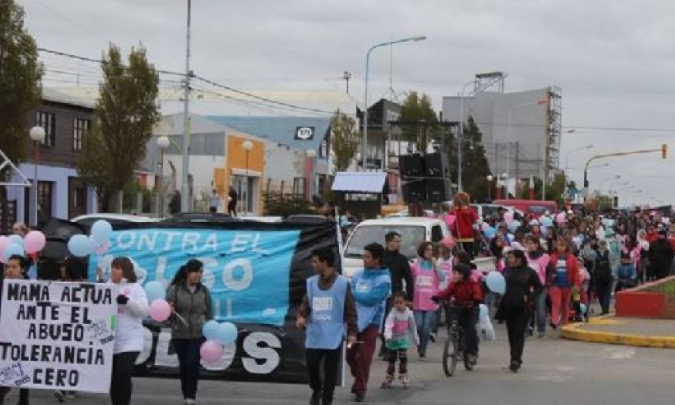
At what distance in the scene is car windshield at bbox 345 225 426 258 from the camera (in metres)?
21.7

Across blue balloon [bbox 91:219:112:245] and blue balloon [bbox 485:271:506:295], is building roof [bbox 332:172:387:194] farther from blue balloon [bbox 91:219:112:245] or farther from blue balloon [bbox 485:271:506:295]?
blue balloon [bbox 91:219:112:245]

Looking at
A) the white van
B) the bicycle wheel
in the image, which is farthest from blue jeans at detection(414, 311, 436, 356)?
the white van

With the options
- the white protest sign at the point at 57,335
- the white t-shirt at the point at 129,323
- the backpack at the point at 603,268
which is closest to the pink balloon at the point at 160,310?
the white t-shirt at the point at 129,323

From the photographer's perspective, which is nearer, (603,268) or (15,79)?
(603,268)

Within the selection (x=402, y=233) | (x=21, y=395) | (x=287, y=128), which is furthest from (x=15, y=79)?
(x=287, y=128)

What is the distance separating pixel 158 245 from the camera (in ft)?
42.8

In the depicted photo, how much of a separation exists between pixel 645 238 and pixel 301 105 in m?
63.9

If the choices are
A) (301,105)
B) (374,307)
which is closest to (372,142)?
(301,105)

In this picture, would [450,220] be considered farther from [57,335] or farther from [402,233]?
[57,335]

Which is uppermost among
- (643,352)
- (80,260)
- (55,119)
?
(55,119)

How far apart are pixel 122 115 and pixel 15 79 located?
9.49m

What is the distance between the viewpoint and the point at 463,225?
24.0 metres

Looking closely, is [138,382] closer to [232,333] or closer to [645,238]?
[232,333]

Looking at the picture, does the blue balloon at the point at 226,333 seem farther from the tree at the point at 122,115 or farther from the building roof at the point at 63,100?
the building roof at the point at 63,100
